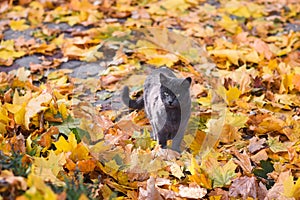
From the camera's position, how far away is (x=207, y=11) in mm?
4730

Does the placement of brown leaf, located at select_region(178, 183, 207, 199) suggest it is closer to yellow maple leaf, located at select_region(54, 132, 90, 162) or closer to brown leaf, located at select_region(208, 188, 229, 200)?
brown leaf, located at select_region(208, 188, 229, 200)

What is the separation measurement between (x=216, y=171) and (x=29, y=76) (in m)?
1.71

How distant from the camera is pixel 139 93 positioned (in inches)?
127

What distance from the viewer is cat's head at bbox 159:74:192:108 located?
2.41 meters

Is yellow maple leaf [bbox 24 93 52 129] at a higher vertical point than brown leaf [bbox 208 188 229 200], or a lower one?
higher

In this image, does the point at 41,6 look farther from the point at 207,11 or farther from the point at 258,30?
the point at 258,30

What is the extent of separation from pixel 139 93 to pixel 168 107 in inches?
32.1

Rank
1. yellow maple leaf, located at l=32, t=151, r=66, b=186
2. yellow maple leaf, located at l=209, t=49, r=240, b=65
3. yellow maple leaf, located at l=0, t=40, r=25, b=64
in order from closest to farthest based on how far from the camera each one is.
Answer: yellow maple leaf, located at l=32, t=151, r=66, b=186 → yellow maple leaf, located at l=209, t=49, r=240, b=65 → yellow maple leaf, located at l=0, t=40, r=25, b=64

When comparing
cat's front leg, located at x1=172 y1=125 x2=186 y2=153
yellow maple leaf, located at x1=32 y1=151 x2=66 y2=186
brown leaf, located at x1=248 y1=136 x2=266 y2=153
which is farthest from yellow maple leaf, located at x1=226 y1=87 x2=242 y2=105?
yellow maple leaf, located at x1=32 y1=151 x2=66 y2=186

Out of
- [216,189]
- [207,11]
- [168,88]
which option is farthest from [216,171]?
[207,11]

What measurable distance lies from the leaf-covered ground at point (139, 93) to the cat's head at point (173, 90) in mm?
297

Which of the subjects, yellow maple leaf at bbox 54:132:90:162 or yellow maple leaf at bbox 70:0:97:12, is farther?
yellow maple leaf at bbox 70:0:97:12

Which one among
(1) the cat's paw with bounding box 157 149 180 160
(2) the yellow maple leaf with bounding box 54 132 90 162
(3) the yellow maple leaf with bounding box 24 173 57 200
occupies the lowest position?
(1) the cat's paw with bounding box 157 149 180 160

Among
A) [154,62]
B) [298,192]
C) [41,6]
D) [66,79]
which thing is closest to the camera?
[298,192]
